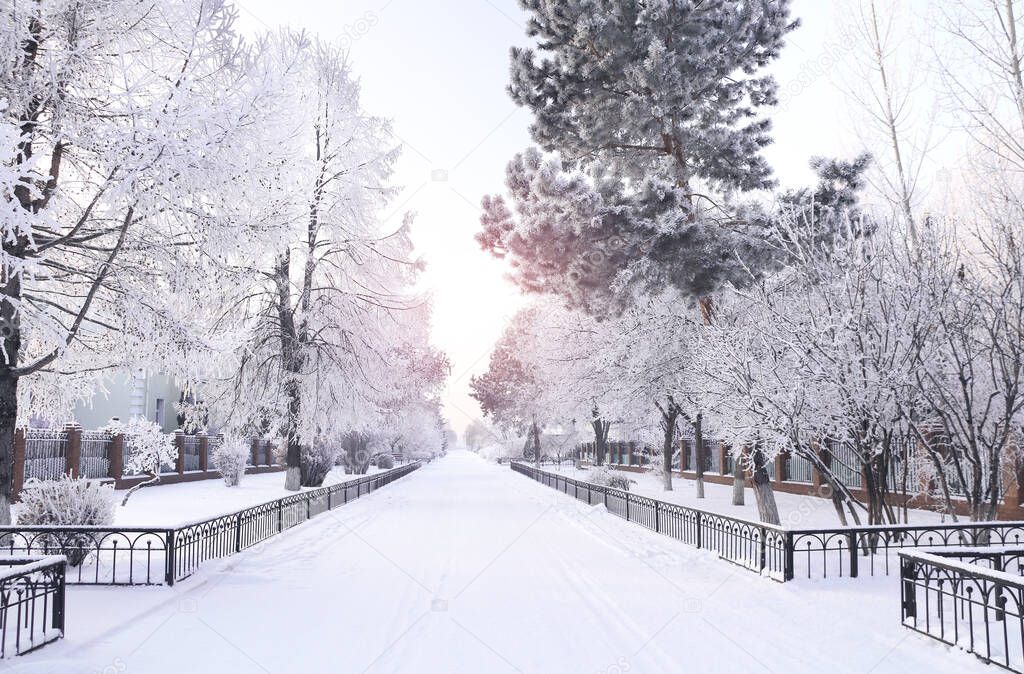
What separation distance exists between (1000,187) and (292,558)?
13542 millimetres

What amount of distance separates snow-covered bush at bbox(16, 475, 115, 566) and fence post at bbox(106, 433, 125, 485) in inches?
608

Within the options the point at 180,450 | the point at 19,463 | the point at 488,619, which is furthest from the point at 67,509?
the point at 180,450

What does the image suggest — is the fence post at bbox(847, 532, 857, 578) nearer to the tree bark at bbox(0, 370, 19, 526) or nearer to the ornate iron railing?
the ornate iron railing

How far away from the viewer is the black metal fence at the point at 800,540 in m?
9.84

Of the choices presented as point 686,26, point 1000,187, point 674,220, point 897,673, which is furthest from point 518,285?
point 897,673

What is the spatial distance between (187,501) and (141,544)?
9192mm

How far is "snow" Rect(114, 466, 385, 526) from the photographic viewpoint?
16.4 metres

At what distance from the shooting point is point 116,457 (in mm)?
24797

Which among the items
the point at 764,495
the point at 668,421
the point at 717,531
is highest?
the point at 668,421

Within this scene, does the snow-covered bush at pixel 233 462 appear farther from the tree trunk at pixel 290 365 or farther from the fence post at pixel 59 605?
the fence post at pixel 59 605

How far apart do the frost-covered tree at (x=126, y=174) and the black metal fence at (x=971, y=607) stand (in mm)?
9271

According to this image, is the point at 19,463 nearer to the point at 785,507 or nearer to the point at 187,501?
the point at 187,501

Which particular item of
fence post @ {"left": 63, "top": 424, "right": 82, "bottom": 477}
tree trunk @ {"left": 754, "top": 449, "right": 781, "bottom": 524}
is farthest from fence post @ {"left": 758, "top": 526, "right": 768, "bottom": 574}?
fence post @ {"left": 63, "top": 424, "right": 82, "bottom": 477}

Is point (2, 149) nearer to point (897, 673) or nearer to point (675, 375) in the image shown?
point (897, 673)
